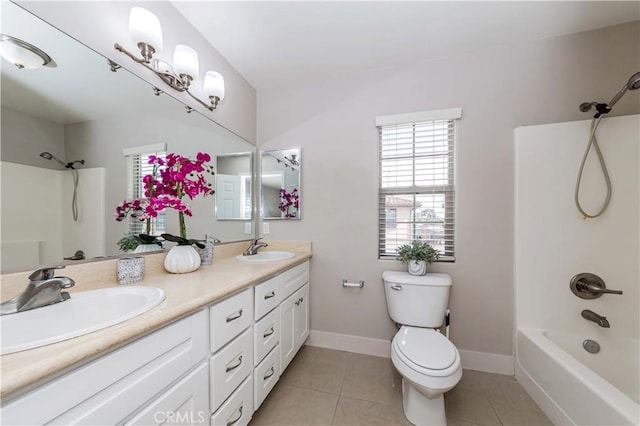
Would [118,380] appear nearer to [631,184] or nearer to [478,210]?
[478,210]

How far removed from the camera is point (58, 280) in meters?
0.78

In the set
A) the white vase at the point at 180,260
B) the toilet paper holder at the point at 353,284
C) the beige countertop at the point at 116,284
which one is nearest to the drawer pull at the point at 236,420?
the beige countertop at the point at 116,284

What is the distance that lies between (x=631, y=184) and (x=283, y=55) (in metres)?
2.46

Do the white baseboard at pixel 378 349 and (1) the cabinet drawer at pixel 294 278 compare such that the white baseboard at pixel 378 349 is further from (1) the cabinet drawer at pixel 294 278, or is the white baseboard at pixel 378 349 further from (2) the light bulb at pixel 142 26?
Answer: (2) the light bulb at pixel 142 26

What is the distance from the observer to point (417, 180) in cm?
185

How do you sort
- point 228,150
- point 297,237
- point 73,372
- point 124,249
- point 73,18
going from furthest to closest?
point 297,237 → point 228,150 → point 124,249 → point 73,18 → point 73,372

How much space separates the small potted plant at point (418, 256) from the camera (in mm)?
1680

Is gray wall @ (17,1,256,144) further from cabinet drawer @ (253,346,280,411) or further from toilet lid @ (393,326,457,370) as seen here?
toilet lid @ (393,326,457,370)

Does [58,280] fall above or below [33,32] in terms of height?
below

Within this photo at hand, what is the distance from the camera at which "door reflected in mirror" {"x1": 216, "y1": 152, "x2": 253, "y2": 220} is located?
1.81 m

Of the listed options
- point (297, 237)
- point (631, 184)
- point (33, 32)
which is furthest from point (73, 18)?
point (631, 184)

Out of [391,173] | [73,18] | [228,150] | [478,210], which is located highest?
[73,18]

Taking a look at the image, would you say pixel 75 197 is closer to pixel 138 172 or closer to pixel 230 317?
pixel 138 172

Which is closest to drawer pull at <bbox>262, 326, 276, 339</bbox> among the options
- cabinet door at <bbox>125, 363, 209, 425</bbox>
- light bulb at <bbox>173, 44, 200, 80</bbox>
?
cabinet door at <bbox>125, 363, 209, 425</bbox>
